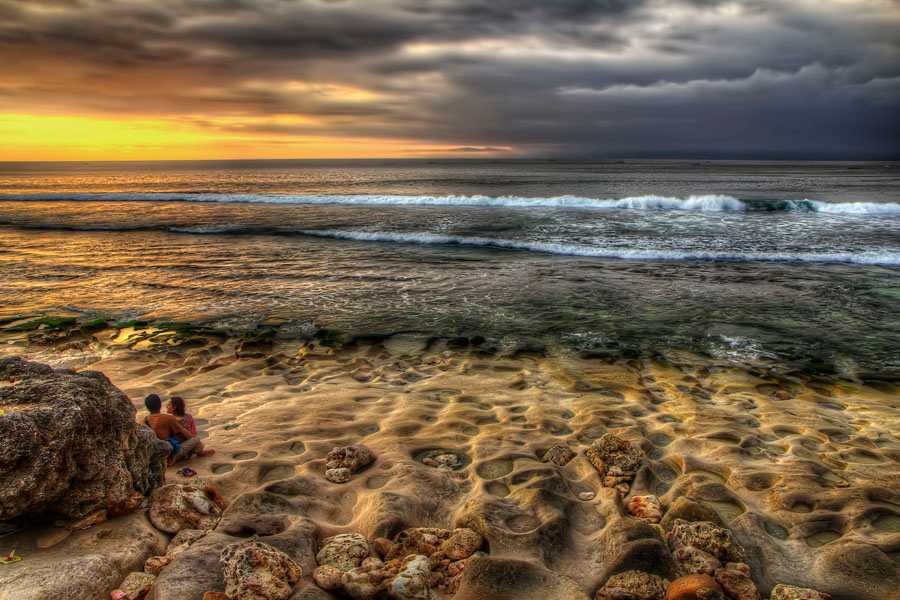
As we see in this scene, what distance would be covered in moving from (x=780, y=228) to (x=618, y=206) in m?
11.2

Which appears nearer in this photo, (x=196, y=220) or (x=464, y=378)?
(x=464, y=378)

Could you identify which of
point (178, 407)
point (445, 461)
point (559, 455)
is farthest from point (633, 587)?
point (178, 407)

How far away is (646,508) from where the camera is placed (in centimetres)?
416

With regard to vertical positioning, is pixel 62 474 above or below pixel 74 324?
above

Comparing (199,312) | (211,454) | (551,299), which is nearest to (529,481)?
(211,454)

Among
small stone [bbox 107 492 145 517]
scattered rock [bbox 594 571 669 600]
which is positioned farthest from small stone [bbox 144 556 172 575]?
scattered rock [bbox 594 571 669 600]

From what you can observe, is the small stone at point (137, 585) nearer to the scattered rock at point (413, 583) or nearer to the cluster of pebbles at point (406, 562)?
the cluster of pebbles at point (406, 562)

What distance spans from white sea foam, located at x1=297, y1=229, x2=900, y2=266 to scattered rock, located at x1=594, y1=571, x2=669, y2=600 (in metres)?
14.7

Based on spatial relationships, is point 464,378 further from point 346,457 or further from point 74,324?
point 74,324

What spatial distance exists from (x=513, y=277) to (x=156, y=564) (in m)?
11.6

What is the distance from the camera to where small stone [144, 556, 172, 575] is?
3.30 metres

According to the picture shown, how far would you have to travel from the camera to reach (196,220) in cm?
2725

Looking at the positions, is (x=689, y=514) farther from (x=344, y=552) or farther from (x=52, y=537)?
(x=52, y=537)

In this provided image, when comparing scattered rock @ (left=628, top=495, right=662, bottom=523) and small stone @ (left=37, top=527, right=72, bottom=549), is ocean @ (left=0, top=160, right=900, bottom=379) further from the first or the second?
small stone @ (left=37, top=527, right=72, bottom=549)
